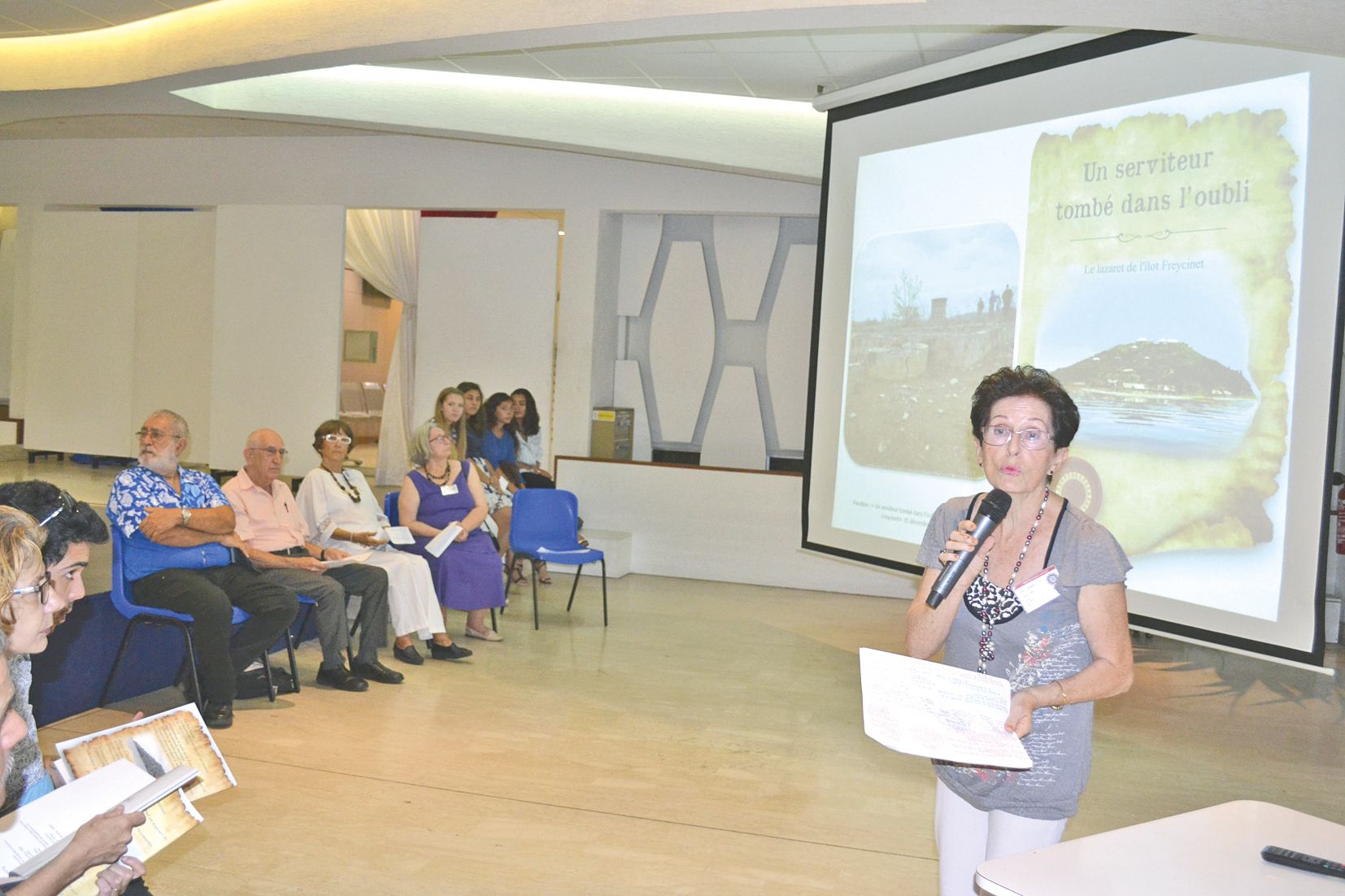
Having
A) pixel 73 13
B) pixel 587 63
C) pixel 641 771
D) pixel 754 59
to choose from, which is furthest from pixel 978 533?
pixel 73 13

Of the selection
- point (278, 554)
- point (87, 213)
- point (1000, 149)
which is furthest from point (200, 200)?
point (1000, 149)

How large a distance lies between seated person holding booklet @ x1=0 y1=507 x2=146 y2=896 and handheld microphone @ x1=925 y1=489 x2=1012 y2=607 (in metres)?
1.49

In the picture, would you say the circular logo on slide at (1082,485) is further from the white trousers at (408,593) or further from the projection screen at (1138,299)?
the white trousers at (408,593)

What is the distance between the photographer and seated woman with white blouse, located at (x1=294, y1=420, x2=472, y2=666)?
18.6 feet

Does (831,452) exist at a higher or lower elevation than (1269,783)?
higher

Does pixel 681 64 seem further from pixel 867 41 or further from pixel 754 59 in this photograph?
pixel 867 41

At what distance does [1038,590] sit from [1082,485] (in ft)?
9.60

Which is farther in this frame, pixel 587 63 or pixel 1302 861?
pixel 587 63

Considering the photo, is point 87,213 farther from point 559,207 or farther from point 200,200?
point 559,207

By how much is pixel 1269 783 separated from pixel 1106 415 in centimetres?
161

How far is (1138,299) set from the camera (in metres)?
4.55

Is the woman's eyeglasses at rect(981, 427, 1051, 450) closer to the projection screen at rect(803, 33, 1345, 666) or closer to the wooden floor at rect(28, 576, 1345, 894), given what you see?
the wooden floor at rect(28, 576, 1345, 894)

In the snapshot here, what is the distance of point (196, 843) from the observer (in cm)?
340

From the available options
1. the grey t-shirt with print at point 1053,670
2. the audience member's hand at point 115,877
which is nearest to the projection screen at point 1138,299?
the grey t-shirt with print at point 1053,670
